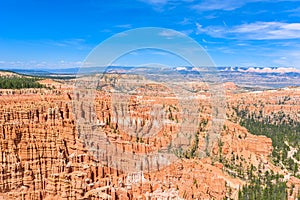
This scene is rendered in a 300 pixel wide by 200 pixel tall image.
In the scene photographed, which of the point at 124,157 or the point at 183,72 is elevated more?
the point at 183,72

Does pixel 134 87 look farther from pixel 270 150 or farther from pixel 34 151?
pixel 34 151

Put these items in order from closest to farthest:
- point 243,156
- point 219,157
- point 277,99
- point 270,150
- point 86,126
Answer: point 86,126, point 219,157, point 243,156, point 270,150, point 277,99

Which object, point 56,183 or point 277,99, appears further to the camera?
point 277,99

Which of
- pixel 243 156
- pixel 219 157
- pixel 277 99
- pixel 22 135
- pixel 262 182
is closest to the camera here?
pixel 22 135

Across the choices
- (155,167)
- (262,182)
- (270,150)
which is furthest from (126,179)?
(270,150)

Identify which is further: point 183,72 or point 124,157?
point 183,72

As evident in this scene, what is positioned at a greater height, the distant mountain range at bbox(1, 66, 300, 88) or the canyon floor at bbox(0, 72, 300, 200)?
the distant mountain range at bbox(1, 66, 300, 88)

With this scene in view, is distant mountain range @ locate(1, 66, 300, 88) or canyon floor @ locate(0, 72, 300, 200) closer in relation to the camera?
distant mountain range @ locate(1, 66, 300, 88)

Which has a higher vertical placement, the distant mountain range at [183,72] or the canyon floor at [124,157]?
the distant mountain range at [183,72]

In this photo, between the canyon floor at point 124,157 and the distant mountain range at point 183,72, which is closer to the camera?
the distant mountain range at point 183,72

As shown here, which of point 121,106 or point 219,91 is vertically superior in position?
point 219,91

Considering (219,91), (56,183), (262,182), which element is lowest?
(262,182)
